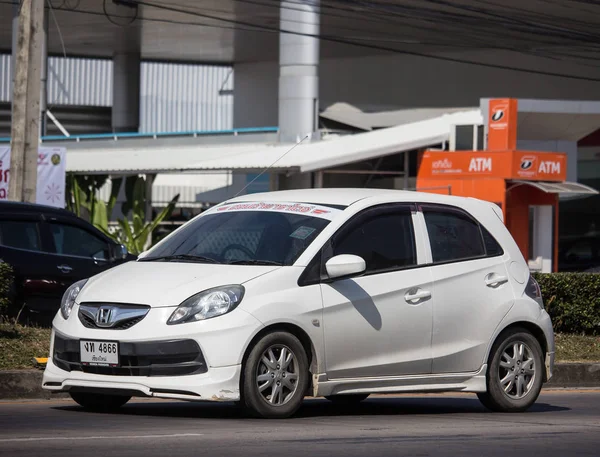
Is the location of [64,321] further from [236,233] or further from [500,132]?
[500,132]

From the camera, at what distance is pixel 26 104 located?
54.4ft

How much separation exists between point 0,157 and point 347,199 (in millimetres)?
11357

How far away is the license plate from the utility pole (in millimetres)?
8258

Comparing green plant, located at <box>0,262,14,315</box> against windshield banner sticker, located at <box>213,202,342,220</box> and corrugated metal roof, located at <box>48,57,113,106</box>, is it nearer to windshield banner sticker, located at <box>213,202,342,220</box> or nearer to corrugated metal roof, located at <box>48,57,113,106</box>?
windshield banner sticker, located at <box>213,202,342,220</box>

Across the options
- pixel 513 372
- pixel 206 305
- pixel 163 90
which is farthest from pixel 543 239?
pixel 163 90

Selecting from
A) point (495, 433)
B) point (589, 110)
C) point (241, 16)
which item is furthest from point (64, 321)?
point (241, 16)

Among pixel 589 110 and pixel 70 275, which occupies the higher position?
pixel 589 110

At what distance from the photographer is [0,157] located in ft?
65.2

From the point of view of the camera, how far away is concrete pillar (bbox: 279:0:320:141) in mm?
36125

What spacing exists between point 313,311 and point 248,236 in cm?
88

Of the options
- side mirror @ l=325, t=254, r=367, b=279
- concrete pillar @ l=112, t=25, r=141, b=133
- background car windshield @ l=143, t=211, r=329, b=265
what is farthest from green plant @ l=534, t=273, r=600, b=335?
concrete pillar @ l=112, t=25, r=141, b=133

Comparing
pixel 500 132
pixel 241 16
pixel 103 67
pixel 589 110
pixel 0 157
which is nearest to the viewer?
pixel 0 157

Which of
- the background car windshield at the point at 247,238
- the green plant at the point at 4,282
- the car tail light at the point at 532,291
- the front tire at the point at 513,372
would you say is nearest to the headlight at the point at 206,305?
the background car windshield at the point at 247,238

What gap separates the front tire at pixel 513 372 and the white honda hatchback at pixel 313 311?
0.04 feet
